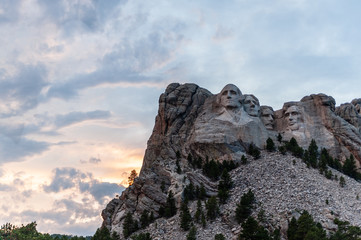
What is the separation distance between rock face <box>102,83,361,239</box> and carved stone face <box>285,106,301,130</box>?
0.44ft

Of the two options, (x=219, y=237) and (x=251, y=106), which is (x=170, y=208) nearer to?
(x=219, y=237)

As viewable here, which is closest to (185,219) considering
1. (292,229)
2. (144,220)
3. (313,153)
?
(144,220)

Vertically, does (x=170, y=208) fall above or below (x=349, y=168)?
below

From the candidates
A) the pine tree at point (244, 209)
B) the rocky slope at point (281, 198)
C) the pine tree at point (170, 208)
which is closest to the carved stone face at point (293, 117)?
the rocky slope at point (281, 198)

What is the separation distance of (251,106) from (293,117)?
5.86 metres

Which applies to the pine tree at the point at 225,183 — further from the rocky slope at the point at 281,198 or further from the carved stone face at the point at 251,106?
the carved stone face at the point at 251,106

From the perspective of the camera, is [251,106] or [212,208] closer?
[212,208]

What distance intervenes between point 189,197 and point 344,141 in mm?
23568

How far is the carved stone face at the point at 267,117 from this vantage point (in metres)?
74.8

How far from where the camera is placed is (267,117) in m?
75.3

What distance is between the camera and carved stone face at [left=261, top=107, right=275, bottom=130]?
2943 inches

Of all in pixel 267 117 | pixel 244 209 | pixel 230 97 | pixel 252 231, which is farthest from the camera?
pixel 267 117

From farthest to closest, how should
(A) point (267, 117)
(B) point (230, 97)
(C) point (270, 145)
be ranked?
(A) point (267, 117) < (B) point (230, 97) < (C) point (270, 145)

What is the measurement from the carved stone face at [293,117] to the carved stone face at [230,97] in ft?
23.8
